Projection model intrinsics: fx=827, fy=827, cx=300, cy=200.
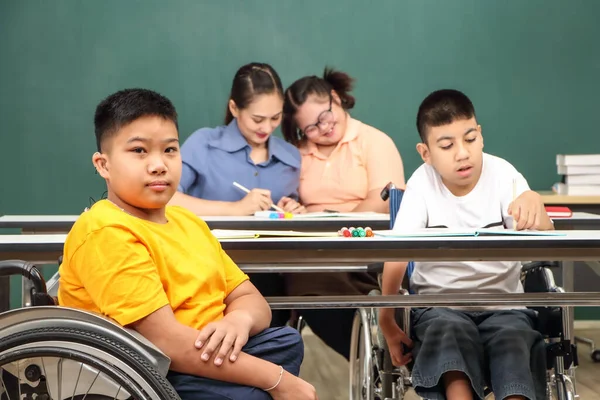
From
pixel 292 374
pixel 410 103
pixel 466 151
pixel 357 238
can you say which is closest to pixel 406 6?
pixel 410 103

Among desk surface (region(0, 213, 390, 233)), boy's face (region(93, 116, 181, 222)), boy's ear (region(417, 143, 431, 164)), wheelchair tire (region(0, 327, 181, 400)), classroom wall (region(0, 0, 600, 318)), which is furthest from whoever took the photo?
classroom wall (region(0, 0, 600, 318))

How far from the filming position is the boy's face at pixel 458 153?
6.79ft

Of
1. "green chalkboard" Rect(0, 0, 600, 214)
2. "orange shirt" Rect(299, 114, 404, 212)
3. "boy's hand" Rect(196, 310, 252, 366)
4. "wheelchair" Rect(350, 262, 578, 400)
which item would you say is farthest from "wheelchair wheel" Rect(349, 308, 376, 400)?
"green chalkboard" Rect(0, 0, 600, 214)

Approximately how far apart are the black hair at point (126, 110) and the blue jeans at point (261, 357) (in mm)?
417

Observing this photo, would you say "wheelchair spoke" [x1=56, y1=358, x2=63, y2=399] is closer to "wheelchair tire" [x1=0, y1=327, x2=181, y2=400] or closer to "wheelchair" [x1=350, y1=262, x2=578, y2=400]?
"wheelchair tire" [x1=0, y1=327, x2=181, y2=400]

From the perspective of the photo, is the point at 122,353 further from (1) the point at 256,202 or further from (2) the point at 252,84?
(2) the point at 252,84

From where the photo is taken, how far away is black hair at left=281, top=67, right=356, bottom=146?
3.35 m

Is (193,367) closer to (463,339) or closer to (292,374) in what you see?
(292,374)

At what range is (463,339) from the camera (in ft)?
5.83

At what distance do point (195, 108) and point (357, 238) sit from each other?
2.63m

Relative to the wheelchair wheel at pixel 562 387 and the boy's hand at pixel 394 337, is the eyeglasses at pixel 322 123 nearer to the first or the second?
the boy's hand at pixel 394 337

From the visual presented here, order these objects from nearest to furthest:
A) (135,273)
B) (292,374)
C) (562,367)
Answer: (135,273), (292,374), (562,367)

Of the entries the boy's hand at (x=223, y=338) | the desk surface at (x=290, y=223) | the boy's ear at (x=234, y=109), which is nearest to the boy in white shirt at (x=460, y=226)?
the desk surface at (x=290, y=223)

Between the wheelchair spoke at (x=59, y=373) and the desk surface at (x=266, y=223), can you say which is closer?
the wheelchair spoke at (x=59, y=373)
